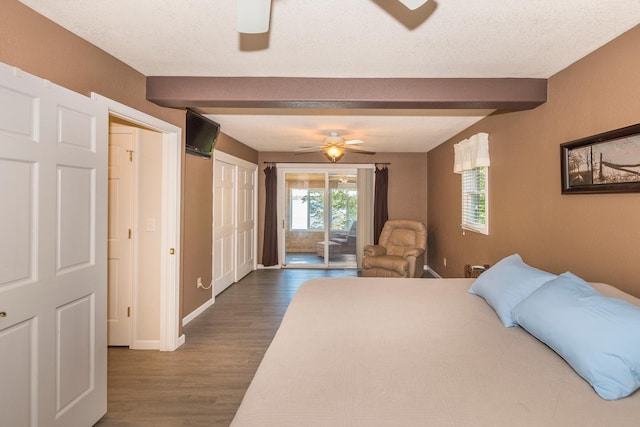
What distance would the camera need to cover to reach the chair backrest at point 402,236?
18.1ft

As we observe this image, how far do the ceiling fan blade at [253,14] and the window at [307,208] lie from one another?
554 cm

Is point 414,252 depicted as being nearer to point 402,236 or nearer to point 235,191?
point 402,236

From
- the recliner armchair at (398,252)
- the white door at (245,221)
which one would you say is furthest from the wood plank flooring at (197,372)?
the recliner armchair at (398,252)

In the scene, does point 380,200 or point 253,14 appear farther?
point 380,200

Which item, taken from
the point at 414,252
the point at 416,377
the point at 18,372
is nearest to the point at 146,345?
the point at 18,372

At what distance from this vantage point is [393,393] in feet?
3.61

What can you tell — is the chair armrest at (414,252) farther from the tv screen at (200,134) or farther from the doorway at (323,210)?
the tv screen at (200,134)

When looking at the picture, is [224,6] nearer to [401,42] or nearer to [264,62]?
[264,62]

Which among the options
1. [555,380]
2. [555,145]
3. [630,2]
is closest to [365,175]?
[555,145]

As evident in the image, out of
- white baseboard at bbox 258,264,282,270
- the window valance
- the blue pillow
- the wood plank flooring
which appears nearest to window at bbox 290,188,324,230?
white baseboard at bbox 258,264,282,270

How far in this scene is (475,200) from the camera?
14.2ft

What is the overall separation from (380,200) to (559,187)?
13.7 ft

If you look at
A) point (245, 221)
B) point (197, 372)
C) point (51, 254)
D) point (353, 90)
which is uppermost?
point (353, 90)

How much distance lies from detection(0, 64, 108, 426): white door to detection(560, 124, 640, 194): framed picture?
320 cm
